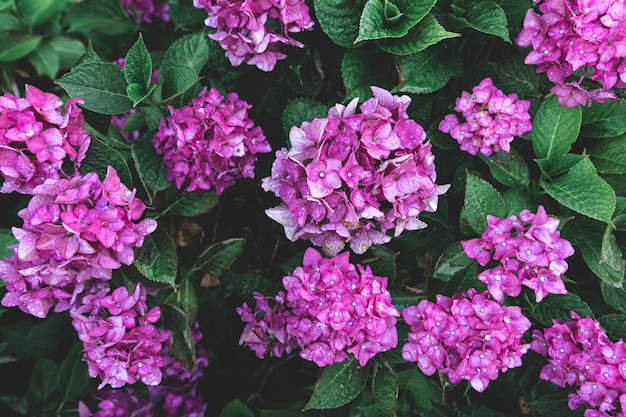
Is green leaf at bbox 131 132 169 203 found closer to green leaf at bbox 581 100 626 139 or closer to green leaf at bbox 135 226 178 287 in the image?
green leaf at bbox 135 226 178 287

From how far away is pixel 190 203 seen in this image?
1559 millimetres

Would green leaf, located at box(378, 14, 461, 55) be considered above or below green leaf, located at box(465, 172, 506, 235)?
above

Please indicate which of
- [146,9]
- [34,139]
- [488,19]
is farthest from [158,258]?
[146,9]

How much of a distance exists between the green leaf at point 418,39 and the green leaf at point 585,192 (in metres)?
0.42

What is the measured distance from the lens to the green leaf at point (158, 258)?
139 centimetres

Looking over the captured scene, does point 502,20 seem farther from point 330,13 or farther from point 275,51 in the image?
point 275,51

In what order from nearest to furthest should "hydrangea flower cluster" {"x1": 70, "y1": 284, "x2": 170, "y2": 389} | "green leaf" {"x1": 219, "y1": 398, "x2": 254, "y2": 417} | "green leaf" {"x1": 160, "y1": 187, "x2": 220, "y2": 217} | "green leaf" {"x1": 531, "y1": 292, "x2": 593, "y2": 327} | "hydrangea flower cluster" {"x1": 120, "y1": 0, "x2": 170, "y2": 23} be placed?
1. "hydrangea flower cluster" {"x1": 70, "y1": 284, "x2": 170, "y2": 389}
2. "green leaf" {"x1": 531, "y1": 292, "x2": 593, "y2": 327}
3. "green leaf" {"x1": 160, "y1": 187, "x2": 220, "y2": 217}
4. "green leaf" {"x1": 219, "y1": 398, "x2": 254, "y2": 417}
5. "hydrangea flower cluster" {"x1": 120, "y1": 0, "x2": 170, "y2": 23}

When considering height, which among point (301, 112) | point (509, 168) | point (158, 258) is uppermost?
point (301, 112)

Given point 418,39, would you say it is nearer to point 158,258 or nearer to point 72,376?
point 158,258

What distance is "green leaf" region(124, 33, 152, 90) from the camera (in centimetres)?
146

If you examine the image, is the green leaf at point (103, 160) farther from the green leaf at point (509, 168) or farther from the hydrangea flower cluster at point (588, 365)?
the hydrangea flower cluster at point (588, 365)

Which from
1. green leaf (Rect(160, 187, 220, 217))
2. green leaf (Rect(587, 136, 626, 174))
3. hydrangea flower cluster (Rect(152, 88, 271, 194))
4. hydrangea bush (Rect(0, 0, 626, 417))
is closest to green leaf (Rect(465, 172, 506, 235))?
hydrangea bush (Rect(0, 0, 626, 417))

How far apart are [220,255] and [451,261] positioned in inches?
22.6

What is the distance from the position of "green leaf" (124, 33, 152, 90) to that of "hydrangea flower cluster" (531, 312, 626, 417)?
109cm
